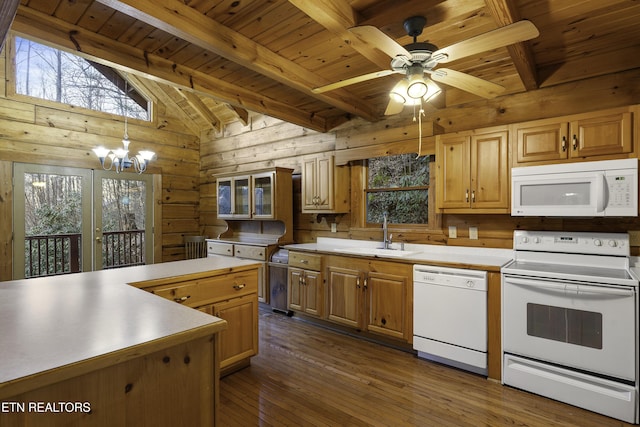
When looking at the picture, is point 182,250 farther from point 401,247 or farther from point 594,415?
point 594,415

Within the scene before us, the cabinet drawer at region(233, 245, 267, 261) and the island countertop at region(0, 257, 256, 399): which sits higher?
the island countertop at region(0, 257, 256, 399)

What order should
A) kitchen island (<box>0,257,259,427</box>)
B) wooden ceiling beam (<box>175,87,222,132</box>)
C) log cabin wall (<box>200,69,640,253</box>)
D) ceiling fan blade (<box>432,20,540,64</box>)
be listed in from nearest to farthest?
1. kitchen island (<box>0,257,259,427</box>)
2. ceiling fan blade (<box>432,20,540,64</box>)
3. log cabin wall (<box>200,69,640,253</box>)
4. wooden ceiling beam (<box>175,87,222,132</box>)

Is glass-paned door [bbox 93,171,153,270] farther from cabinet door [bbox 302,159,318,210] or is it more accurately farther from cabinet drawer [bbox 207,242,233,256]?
cabinet door [bbox 302,159,318,210]

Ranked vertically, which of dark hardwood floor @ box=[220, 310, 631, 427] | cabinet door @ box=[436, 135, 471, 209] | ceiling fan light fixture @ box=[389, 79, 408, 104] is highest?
ceiling fan light fixture @ box=[389, 79, 408, 104]

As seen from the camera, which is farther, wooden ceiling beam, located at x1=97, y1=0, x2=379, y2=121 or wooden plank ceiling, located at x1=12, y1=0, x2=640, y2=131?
wooden plank ceiling, located at x1=12, y1=0, x2=640, y2=131

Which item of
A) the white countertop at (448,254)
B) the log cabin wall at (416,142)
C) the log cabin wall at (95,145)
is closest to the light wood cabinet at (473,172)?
the log cabin wall at (416,142)

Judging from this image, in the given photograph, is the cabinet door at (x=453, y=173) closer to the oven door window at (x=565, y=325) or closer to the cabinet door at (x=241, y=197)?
the oven door window at (x=565, y=325)

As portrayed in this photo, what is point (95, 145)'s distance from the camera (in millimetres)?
5059

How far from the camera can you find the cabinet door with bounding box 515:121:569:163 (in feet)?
8.52

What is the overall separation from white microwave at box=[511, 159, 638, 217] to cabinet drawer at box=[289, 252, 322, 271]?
1954mm

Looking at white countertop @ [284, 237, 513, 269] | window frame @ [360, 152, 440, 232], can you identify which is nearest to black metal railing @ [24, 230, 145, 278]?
white countertop @ [284, 237, 513, 269]

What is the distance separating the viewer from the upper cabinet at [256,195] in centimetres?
454

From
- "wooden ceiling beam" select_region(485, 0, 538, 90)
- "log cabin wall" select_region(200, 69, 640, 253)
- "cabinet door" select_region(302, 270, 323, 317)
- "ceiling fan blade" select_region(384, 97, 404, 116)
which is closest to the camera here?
"wooden ceiling beam" select_region(485, 0, 538, 90)

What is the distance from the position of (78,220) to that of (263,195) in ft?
8.98
